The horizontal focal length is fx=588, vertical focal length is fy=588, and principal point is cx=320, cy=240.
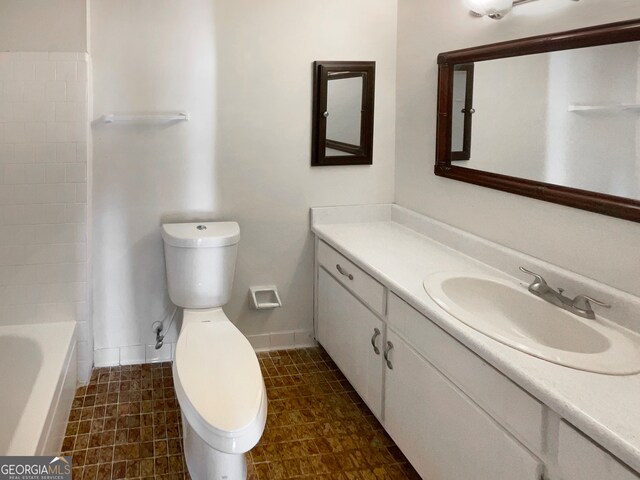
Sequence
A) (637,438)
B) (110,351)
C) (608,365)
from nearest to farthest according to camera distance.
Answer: (637,438)
(608,365)
(110,351)

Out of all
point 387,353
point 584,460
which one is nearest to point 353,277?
point 387,353

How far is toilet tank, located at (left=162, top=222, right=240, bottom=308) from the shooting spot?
2.74 m

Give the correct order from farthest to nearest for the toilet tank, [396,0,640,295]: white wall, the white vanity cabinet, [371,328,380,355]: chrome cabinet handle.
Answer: the toilet tank, [371,328,380,355]: chrome cabinet handle, [396,0,640,295]: white wall, the white vanity cabinet

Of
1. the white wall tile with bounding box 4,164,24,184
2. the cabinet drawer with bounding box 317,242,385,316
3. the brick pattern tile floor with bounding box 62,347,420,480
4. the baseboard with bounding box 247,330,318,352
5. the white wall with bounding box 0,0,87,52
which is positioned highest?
the white wall with bounding box 0,0,87,52

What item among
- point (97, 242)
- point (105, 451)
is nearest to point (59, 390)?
point (105, 451)

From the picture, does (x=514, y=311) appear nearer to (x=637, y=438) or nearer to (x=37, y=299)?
(x=637, y=438)

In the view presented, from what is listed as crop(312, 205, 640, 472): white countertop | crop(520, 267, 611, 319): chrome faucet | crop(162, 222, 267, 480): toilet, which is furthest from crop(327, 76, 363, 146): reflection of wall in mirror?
crop(520, 267, 611, 319): chrome faucet

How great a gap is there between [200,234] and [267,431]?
0.94 metres

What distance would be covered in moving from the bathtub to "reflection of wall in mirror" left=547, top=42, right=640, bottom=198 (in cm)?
197

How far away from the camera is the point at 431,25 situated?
2809mm

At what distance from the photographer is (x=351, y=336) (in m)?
2.69

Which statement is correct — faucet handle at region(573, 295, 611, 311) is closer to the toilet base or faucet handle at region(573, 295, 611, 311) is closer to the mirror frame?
the mirror frame

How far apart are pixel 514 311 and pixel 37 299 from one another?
7.10 ft

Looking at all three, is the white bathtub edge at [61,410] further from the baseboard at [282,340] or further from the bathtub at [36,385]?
the baseboard at [282,340]
